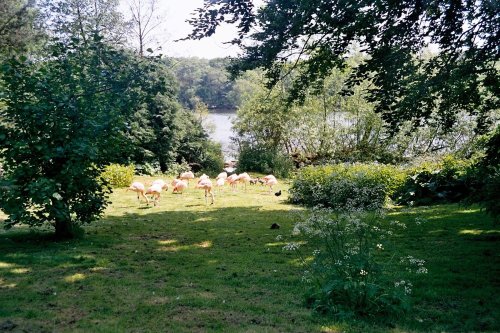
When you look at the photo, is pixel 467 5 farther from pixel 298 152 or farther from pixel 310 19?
pixel 298 152

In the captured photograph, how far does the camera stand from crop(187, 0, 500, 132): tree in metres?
7.28

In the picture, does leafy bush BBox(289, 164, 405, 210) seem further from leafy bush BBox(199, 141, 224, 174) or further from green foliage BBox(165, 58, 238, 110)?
green foliage BBox(165, 58, 238, 110)

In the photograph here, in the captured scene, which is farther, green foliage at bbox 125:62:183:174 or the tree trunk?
green foliage at bbox 125:62:183:174

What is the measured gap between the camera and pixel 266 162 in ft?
80.9

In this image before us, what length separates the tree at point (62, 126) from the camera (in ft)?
25.1

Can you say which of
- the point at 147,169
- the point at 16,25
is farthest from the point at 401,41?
the point at 16,25

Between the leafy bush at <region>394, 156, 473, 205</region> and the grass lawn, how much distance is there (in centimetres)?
228

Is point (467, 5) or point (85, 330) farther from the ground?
point (467, 5)

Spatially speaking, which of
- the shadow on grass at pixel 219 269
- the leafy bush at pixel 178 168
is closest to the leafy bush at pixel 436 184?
the shadow on grass at pixel 219 269

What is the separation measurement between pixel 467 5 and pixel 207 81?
3911 centimetres

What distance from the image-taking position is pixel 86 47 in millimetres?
8539

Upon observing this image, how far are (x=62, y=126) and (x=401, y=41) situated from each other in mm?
6776

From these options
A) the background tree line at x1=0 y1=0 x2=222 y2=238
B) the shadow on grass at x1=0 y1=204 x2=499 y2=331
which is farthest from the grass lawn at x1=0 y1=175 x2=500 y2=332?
the background tree line at x1=0 y1=0 x2=222 y2=238

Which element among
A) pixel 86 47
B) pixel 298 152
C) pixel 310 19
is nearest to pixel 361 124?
pixel 298 152
